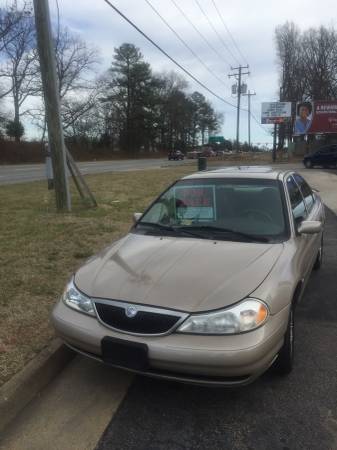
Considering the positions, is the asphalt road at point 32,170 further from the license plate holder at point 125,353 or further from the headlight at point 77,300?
the license plate holder at point 125,353

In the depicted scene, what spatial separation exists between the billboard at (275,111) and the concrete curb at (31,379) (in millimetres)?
39709

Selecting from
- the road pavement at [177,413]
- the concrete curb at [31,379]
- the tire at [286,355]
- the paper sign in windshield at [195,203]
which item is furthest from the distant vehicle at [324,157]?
the concrete curb at [31,379]

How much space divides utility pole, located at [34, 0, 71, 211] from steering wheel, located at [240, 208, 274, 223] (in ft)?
19.7

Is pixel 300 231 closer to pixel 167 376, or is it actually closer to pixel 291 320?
pixel 291 320

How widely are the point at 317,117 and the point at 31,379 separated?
40770mm

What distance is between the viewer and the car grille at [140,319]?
101 inches

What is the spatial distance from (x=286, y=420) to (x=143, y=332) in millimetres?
1069

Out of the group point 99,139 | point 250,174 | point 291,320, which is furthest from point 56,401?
point 99,139

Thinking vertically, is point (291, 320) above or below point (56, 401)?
above

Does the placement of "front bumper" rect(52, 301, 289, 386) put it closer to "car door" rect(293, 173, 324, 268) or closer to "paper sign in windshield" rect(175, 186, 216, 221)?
"paper sign in windshield" rect(175, 186, 216, 221)

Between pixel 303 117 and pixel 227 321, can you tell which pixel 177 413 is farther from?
pixel 303 117

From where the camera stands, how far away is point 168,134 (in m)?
84.1

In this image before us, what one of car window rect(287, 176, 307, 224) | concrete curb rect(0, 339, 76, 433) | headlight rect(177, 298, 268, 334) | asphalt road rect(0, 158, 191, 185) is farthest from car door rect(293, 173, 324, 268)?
asphalt road rect(0, 158, 191, 185)

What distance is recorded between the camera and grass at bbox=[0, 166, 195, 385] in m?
3.56
